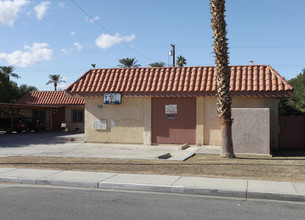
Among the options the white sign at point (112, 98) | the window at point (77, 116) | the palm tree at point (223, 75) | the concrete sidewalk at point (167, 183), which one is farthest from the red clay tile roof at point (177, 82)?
the window at point (77, 116)

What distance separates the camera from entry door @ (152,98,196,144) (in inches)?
751

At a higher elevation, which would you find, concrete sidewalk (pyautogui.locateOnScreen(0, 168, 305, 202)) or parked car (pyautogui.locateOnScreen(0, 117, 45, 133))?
parked car (pyautogui.locateOnScreen(0, 117, 45, 133))

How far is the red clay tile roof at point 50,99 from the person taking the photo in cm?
3612

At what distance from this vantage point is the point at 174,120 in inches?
765

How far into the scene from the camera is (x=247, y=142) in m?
15.2

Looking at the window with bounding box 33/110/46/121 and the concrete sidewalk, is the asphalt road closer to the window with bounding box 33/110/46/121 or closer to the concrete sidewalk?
→ the concrete sidewalk

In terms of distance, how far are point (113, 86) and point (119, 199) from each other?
12963 mm

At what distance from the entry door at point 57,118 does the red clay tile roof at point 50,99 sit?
0.80 metres

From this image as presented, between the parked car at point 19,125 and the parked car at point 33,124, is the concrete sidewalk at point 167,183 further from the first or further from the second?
the parked car at point 33,124

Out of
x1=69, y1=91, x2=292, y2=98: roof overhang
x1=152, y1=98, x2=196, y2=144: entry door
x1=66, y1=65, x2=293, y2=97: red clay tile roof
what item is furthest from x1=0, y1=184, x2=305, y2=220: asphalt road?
x1=152, y1=98, x2=196, y2=144: entry door

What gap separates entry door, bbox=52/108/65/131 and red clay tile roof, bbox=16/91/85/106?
2.61ft

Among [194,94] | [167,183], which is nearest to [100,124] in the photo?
[194,94]

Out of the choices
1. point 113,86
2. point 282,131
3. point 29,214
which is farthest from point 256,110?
point 29,214

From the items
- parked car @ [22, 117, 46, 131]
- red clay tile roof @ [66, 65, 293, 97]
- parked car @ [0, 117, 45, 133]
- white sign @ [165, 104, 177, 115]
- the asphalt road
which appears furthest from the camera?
parked car @ [22, 117, 46, 131]
